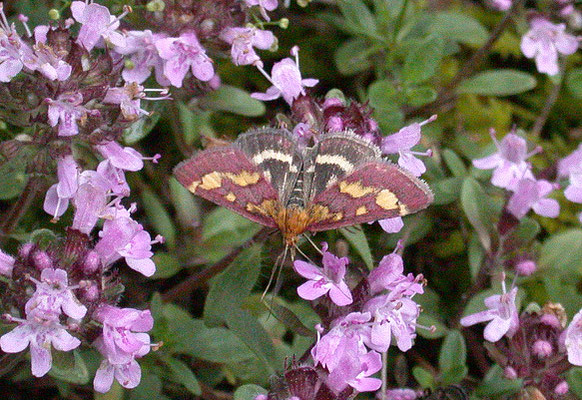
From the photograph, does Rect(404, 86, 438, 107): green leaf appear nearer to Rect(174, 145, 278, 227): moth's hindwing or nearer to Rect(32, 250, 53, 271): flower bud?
Rect(174, 145, 278, 227): moth's hindwing

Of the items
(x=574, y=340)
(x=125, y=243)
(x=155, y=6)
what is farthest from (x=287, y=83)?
(x=574, y=340)

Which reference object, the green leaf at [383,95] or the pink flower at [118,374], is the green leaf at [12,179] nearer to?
the pink flower at [118,374]

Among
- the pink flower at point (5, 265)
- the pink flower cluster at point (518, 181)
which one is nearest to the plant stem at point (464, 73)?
the pink flower cluster at point (518, 181)

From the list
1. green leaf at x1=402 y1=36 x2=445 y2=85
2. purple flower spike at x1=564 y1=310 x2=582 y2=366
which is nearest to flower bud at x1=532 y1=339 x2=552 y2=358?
purple flower spike at x1=564 y1=310 x2=582 y2=366

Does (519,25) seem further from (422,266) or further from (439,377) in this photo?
(439,377)

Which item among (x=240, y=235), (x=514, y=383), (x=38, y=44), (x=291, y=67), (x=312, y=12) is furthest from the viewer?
(x=312, y=12)

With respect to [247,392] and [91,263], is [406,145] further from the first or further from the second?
[91,263]

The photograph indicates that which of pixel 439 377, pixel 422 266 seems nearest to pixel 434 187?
pixel 422 266
